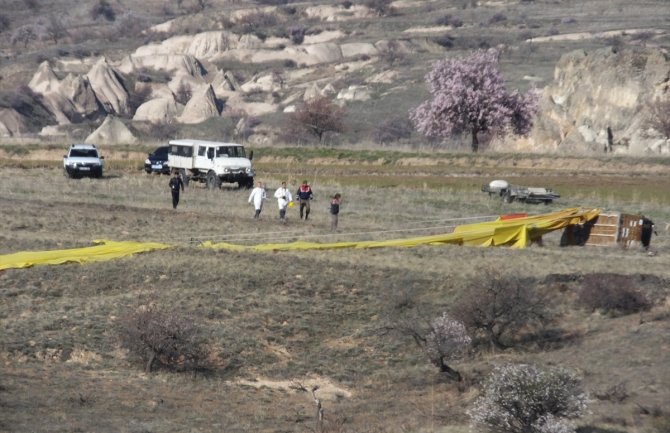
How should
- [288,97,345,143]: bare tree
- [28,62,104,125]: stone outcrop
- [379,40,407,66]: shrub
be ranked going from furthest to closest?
[379,40,407,66]: shrub
[28,62,104,125]: stone outcrop
[288,97,345,143]: bare tree

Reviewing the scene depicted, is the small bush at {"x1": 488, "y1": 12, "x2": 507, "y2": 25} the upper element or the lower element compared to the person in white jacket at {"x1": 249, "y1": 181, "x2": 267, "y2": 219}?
upper

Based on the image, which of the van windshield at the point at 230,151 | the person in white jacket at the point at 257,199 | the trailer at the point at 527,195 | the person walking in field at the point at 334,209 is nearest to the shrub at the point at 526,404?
the person walking in field at the point at 334,209

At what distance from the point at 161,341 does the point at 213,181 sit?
31054 millimetres

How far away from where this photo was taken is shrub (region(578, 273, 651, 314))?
27375 millimetres

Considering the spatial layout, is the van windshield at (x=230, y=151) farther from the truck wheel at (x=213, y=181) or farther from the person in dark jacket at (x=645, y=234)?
the person in dark jacket at (x=645, y=234)

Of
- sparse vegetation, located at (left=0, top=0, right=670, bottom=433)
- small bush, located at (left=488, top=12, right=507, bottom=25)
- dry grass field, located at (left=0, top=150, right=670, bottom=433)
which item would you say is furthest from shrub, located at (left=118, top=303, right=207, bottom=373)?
small bush, located at (left=488, top=12, right=507, bottom=25)

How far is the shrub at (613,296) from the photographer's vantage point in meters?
27.4

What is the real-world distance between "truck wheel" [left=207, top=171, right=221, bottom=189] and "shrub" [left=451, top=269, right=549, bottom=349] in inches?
1110

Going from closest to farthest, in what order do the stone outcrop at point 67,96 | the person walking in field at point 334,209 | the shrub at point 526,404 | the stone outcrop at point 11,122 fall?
the shrub at point 526,404, the person walking in field at point 334,209, the stone outcrop at point 11,122, the stone outcrop at point 67,96

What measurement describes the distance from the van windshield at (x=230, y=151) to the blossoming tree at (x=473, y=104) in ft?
113

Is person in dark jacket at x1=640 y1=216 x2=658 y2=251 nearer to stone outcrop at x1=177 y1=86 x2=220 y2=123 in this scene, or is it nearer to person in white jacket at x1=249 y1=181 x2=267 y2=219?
person in white jacket at x1=249 y1=181 x2=267 y2=219

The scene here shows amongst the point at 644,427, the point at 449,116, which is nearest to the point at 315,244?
the point at 644,427

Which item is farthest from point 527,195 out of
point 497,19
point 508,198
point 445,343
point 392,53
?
point 497,19

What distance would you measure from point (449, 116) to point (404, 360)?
65270mm
